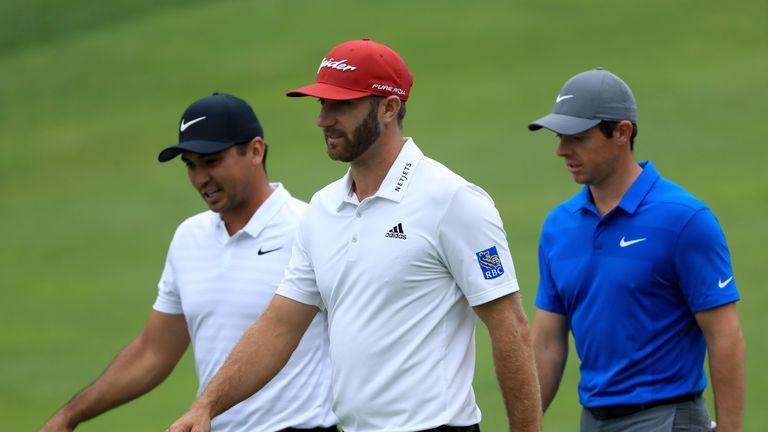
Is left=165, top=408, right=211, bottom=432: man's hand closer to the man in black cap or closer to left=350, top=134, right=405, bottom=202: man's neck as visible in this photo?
left=350, top=134, right=405, bottom=202: man's neck

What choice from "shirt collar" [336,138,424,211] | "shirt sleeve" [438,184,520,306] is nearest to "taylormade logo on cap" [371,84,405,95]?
"shirt collar" [336,138,424,211]

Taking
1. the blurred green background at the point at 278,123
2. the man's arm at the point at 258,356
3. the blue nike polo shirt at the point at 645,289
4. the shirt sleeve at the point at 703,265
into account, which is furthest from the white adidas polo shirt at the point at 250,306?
the blurred green background at the point at 278,123

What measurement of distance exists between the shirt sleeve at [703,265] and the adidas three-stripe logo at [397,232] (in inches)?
52.8

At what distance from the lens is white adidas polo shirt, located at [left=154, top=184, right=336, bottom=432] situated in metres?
6.17

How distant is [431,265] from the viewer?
4.84 metres

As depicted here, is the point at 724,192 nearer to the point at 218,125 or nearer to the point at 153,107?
the point at 153,107

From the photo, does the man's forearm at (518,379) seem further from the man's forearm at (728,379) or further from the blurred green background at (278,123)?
the blurred green background at (278,123)

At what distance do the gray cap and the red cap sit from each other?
1.02 metres

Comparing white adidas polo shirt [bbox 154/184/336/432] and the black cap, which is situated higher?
the black cap

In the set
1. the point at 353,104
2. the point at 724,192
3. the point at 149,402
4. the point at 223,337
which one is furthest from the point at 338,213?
the point at 724,192

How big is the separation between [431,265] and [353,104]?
2.13ft

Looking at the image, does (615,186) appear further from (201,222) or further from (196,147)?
(201,222)

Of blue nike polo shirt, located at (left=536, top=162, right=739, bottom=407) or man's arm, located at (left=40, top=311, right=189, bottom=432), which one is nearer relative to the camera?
blue nike polo shirt, located at (left=536, top=162, right=739, bottom=407)

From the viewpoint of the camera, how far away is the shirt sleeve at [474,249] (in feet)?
15.6
